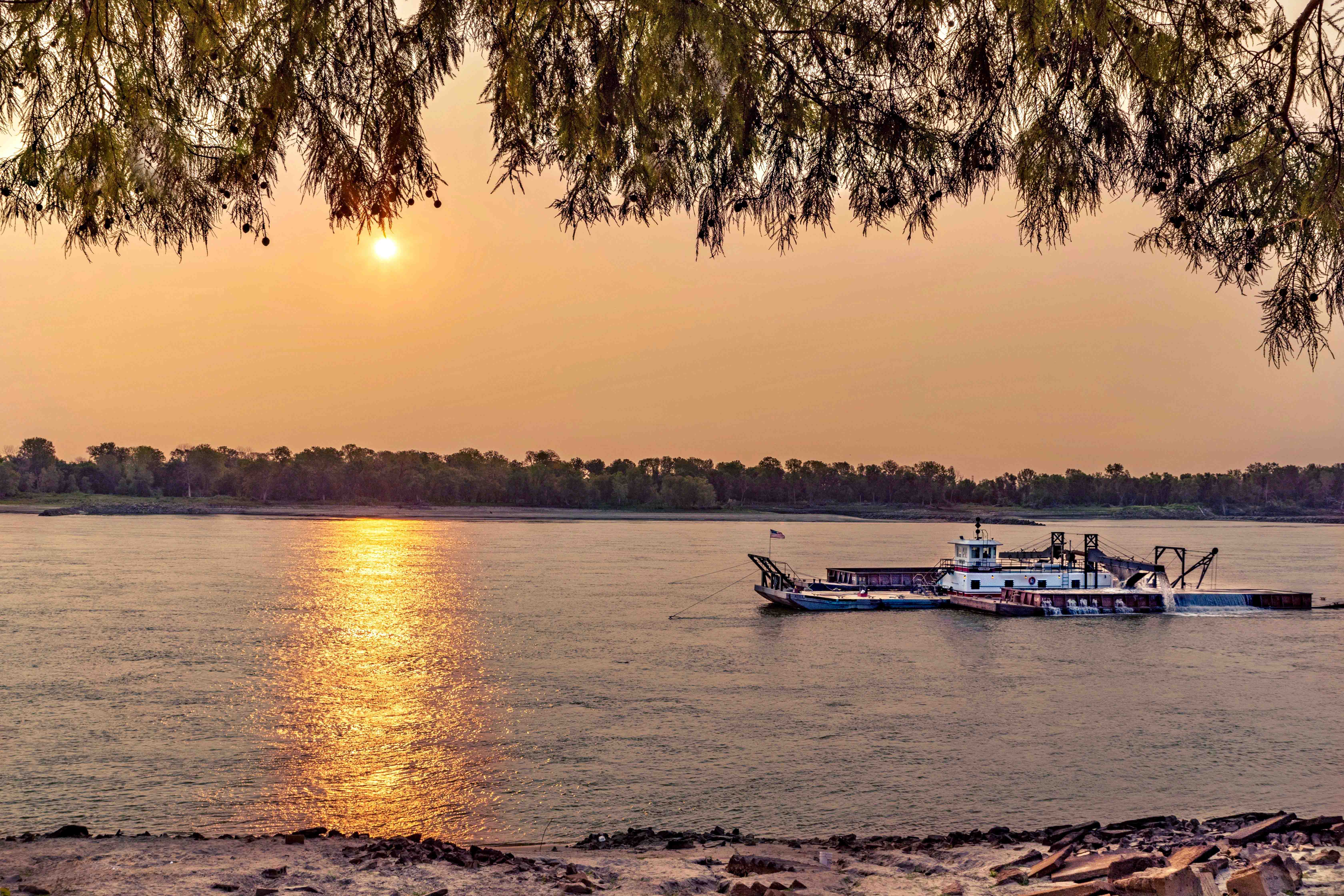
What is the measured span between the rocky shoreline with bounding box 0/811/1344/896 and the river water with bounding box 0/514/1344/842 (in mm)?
3114

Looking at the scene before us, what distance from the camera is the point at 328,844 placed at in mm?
13211

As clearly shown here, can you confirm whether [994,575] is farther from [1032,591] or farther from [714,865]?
[714,865]

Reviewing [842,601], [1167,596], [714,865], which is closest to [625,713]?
[714,865]

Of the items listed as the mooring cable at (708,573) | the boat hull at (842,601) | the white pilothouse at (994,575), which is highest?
the white pilothouse at (994,575)

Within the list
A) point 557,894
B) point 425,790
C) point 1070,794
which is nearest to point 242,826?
point 425,790

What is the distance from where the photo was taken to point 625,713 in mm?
27391

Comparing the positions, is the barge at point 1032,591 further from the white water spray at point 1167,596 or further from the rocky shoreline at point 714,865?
the rocky shoreline at point 714,865

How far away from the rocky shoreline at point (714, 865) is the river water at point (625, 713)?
10.2ft

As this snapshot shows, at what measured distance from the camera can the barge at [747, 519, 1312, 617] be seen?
190 feet

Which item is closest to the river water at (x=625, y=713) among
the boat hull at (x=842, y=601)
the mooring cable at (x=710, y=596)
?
the mooring cable at (x=710, y=596)

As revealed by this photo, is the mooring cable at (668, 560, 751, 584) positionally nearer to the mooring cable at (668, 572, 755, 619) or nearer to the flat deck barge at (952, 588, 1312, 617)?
the mooring cable at (668, 572, 755, 619)

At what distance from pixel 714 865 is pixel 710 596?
51.7 metres

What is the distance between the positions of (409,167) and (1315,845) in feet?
41.6

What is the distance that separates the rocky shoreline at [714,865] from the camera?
9.97m
